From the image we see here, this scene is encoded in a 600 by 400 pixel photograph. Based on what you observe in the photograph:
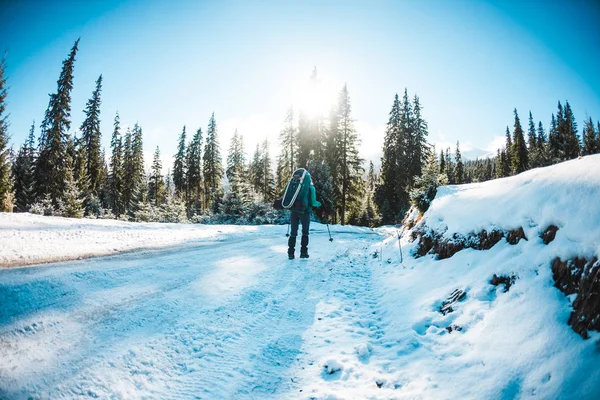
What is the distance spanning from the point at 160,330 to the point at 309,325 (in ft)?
6.54

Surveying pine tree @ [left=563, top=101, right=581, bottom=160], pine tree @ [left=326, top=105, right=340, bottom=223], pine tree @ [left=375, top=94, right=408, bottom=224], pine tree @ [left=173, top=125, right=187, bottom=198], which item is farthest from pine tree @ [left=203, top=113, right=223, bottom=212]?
pine tree @ [left=563, top=101, right=581, bottom=160]

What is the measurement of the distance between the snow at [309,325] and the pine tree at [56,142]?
2890 centimetres

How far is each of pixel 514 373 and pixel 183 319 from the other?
11.8 ft

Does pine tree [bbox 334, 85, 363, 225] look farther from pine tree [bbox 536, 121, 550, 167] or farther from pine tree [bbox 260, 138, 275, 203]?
pine tree [bbox 536, 121, 550, 167]

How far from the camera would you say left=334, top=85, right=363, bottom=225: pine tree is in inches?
1259

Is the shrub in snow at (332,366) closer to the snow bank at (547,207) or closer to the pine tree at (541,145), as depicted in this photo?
the snow bank at (547,207)

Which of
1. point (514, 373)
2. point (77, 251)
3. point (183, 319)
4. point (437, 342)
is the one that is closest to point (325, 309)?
point (437, 342)

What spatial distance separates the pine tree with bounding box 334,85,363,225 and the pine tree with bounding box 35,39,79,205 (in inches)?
1095

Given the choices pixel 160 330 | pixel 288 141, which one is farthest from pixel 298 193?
pixel 288 141

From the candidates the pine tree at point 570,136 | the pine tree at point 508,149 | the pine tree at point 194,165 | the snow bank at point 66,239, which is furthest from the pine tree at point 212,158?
the pine tree at point 508,149

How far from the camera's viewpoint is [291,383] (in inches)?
113

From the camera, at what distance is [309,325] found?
13.6 feet

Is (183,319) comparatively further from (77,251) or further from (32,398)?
(77,251)

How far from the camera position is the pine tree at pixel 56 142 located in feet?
91.2
